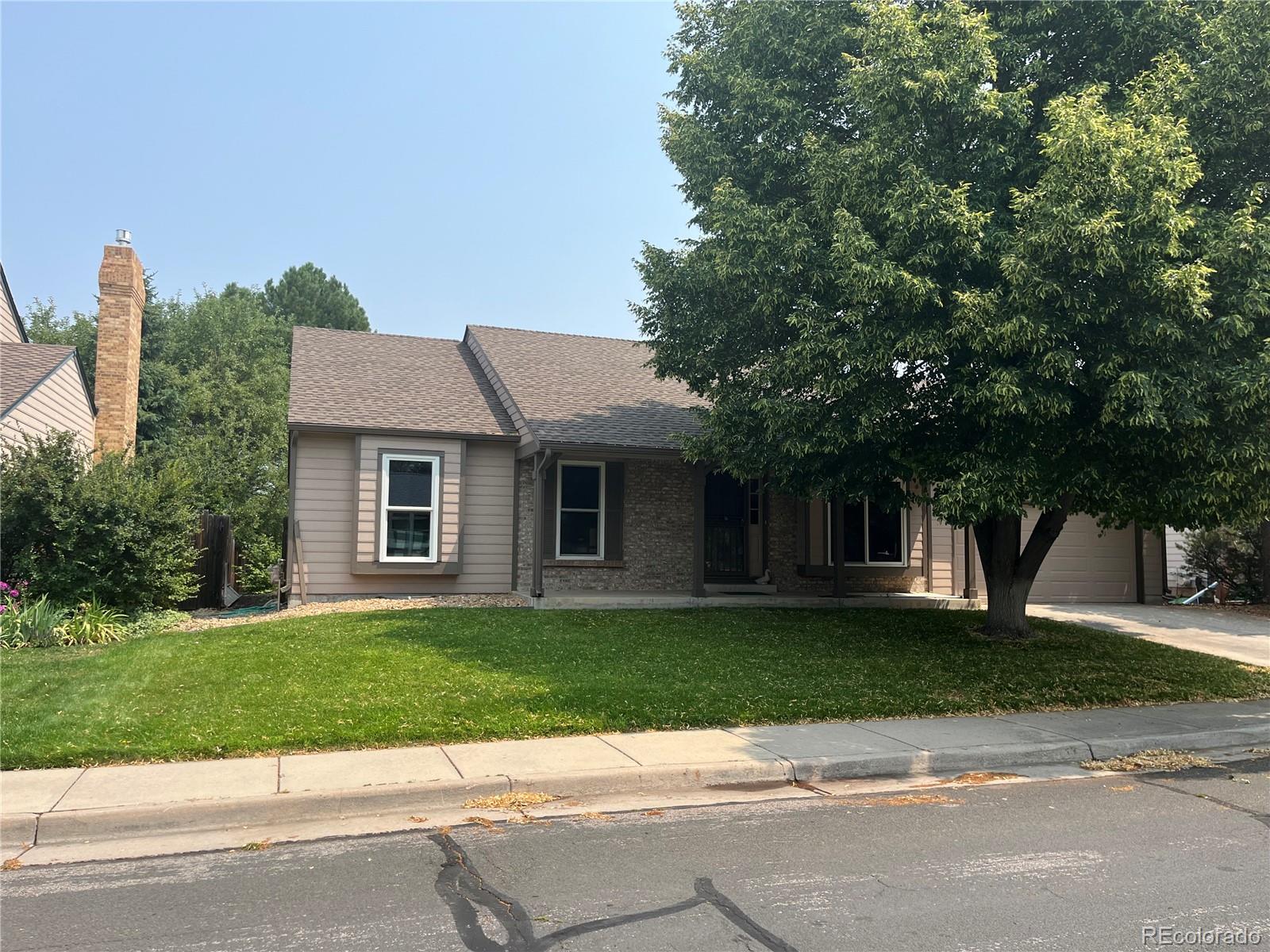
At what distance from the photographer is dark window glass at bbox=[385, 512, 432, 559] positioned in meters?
15.1

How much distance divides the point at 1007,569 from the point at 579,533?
23.7 feet

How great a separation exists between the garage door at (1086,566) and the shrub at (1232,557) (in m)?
1.59

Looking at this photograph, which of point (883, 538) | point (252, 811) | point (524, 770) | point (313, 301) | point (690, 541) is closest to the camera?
point (252, 811)

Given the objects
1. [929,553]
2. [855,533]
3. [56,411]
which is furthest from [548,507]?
[56,411]

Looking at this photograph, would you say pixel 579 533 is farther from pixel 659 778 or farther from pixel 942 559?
pixel 659 778

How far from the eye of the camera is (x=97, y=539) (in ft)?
40.8

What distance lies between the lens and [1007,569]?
12734 mm

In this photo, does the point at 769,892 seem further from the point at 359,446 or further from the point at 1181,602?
the point at 1181,602

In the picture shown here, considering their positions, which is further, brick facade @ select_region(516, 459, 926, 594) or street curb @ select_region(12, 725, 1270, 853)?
brick facade @ select_region(516, 459, 926, 594)

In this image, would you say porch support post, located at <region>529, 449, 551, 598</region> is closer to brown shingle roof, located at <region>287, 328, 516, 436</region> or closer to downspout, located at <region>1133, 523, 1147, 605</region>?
brown shingle roof, located at <region>287, 328, 516, 436</region>

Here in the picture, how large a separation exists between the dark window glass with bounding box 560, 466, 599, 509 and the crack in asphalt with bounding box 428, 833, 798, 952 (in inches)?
445

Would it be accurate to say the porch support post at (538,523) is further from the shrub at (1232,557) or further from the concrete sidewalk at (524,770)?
the shrub at (1232,557)

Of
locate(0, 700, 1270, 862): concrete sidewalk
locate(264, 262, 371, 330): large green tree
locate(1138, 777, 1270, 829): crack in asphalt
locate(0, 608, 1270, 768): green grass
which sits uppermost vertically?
locate(264, 262, 371, 330): large green tree

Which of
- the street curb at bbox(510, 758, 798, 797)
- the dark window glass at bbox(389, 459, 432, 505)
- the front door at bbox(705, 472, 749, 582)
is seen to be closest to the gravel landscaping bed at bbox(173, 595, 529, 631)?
the dark window glass at bbox(389, 459, 432, 505)
